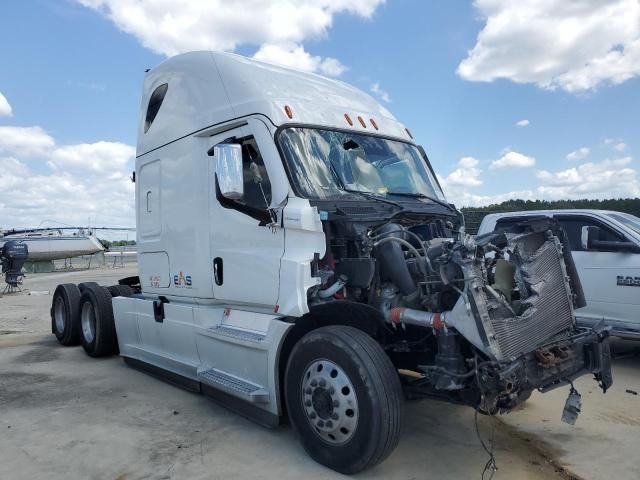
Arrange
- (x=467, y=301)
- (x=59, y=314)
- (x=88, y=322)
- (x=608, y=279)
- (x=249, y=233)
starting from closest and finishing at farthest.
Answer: (x=467, y=301), (x=249, y=233), (x=608, y=279), (x=88, y=322), (x=59, y=314)

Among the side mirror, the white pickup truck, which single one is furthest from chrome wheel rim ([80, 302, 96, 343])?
the white pickup truck

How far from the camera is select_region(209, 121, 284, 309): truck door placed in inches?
178

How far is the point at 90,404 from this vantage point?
5520 mm

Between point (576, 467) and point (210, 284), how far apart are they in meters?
3.51

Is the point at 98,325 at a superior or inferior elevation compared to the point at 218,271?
Answer: inferior

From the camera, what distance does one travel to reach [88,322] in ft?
26.4

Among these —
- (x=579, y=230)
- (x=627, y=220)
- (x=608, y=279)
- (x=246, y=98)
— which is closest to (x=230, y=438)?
(x=246, y=98)

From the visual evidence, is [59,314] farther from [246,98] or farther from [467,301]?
[467,301]

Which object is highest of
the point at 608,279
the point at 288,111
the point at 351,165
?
the point at 288,111

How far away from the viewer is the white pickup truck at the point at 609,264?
267 inches

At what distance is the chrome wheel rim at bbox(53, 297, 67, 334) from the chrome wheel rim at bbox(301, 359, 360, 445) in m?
6.11

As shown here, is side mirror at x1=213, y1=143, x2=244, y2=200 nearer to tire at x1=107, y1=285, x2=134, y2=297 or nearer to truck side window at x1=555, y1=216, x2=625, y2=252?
tire at x1=107, y1=285, x2=134, y2=297

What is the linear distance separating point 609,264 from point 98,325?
7.00m

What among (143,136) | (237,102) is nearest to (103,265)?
(143,136)
